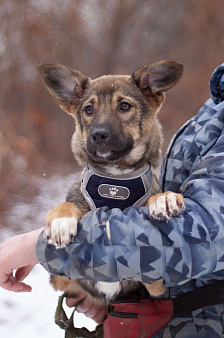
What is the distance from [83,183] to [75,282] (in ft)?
1.54

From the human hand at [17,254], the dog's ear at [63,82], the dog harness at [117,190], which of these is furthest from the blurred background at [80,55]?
the human hand at [17,254]

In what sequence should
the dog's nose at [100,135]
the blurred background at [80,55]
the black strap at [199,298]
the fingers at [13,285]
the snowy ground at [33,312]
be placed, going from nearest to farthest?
1. the black strap at [199,298]
2. the fingers at [13,285]
3. the dog's nose at [100,135]
4. the snowy ground at [33,312]
5. the blurred background at [80,55]

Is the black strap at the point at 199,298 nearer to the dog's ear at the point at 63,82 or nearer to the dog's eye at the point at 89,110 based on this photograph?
the dog's eye at the point at 89,110

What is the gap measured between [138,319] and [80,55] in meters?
2.98

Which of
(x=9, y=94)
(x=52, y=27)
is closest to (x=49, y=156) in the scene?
(x=9, y=94)

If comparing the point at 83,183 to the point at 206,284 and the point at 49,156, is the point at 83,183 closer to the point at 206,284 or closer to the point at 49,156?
the point at 206,284

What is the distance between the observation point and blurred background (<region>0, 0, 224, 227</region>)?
11.9 ft

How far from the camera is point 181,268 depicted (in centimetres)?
101

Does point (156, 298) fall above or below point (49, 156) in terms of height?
above

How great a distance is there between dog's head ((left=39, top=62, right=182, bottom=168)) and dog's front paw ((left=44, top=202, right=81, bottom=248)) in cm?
38

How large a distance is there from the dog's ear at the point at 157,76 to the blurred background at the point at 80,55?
5.93 feet

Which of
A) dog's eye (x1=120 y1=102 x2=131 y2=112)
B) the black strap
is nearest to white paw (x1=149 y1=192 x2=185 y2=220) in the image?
the black strap

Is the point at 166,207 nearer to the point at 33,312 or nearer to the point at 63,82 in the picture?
the point at 63,82

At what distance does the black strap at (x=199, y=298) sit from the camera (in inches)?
48.9
